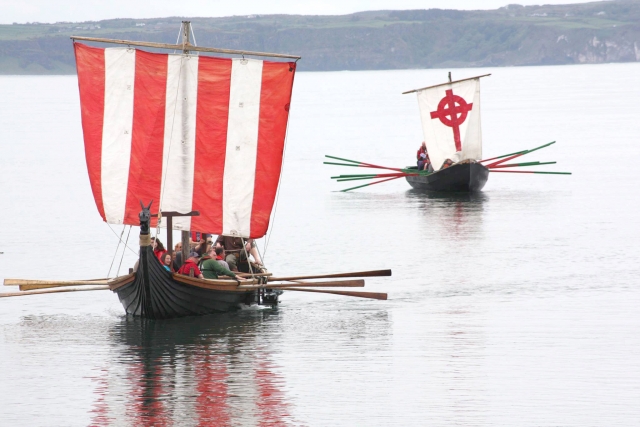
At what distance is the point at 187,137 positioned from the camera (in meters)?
27.8

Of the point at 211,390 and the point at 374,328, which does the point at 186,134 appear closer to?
the point at 374,328

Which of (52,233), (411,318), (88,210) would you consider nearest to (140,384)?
(411,318)

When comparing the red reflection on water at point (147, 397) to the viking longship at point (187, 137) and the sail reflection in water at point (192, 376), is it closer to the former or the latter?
the sail reflection in water at point (192, 376)

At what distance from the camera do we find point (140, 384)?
21.5 metres

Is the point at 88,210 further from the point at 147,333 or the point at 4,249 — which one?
the point at 147,333

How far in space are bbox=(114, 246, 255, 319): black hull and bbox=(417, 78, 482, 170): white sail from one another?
85.4ft

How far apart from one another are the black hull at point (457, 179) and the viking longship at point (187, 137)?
2315 centimetres

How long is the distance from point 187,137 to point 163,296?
14.1 feet

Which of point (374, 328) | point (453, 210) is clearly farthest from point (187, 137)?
point (453, 210)

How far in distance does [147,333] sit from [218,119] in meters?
5.48

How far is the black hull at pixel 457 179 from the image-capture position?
165 ft

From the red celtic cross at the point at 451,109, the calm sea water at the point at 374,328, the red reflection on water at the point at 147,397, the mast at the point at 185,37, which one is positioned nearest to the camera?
the red reflection on water at the point at 147,397

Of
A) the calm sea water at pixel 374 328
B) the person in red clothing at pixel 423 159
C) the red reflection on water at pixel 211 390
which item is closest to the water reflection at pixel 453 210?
the calm sea water at pixel 374 328

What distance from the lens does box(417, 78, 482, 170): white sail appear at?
169 feet
